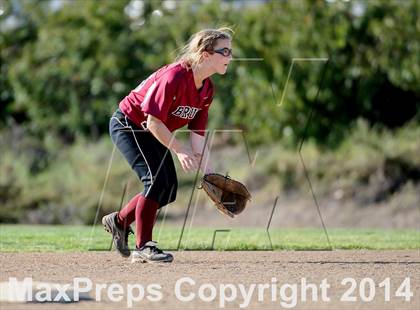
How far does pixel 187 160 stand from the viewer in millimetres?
7832

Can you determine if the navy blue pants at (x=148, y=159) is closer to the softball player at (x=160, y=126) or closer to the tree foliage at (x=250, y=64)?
the softball player at (x=160, y=126)

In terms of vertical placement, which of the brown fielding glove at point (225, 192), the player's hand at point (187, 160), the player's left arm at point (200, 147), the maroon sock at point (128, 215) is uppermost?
the player's left arm at point (200, 147)

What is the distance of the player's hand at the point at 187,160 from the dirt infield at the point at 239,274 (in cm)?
85

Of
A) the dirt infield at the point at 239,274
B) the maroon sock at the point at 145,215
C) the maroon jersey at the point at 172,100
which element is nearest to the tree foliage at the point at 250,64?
the dirt infield at the point at 239,274

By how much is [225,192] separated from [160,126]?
1.09 m

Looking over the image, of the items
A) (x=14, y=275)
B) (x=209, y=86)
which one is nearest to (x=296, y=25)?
(x=209, y=86)

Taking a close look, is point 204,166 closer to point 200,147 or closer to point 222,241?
point 200,147

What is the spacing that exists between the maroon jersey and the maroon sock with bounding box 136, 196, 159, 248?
690 mm

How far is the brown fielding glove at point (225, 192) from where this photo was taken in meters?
8.53

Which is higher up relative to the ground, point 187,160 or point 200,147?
point 200,147

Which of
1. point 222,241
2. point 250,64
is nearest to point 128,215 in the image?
point 222,241

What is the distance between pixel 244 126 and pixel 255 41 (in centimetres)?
198

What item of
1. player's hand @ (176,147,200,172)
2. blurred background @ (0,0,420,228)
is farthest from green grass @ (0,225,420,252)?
blurred background @ (0,0,420,228)

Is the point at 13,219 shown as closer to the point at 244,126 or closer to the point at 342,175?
the point at 244,126
